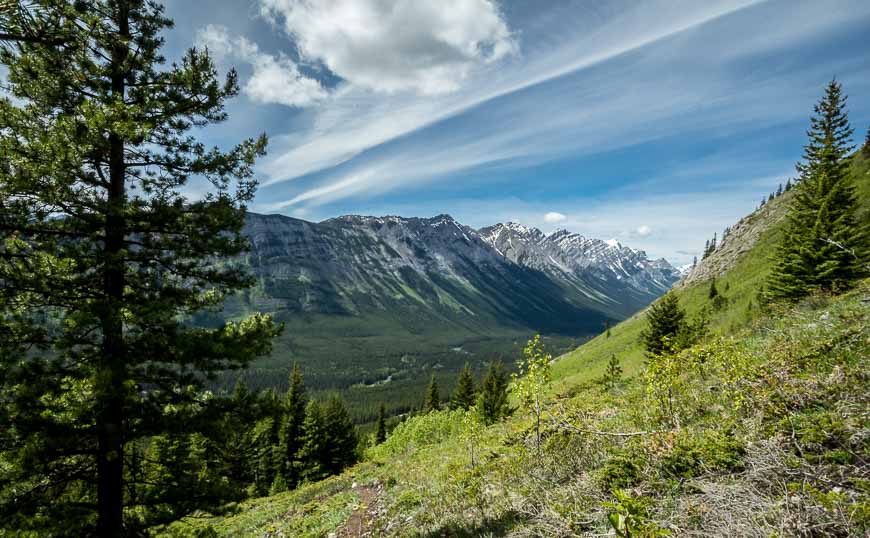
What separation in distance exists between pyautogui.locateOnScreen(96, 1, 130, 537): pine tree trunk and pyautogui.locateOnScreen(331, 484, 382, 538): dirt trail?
5.84 meters

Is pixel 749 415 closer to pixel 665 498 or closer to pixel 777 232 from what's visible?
pixel 665 498

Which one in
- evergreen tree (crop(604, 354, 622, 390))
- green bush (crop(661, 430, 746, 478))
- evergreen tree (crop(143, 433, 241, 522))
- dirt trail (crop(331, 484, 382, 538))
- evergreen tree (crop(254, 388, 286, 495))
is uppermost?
green bush (crop(661, 430, 746, 478))

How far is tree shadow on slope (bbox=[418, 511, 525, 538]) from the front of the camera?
6.59m

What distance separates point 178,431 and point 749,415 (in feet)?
38.6

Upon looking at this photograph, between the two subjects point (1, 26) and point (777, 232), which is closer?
point (1, 26)

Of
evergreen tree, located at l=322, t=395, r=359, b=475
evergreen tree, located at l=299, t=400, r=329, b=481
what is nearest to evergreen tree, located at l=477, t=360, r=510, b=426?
evergreen tree, located at l=322, t=395, r=359, b=475

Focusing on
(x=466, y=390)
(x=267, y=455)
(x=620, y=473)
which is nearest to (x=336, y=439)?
(x=267, y=455)

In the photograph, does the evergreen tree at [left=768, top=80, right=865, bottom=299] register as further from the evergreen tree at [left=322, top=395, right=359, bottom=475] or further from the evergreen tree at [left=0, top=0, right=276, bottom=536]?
the evergreen tree at [left=322, top=395, right=359, bottom=475]

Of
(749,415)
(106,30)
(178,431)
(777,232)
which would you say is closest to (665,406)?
(749,415)

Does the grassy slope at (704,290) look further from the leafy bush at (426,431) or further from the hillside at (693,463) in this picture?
the hillside at (693,463)

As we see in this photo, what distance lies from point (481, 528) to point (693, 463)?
157 inches

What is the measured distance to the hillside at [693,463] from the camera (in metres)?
4.07

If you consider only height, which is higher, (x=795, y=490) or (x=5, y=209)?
(x=5, y=209)

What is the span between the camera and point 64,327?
7996 millimetres
